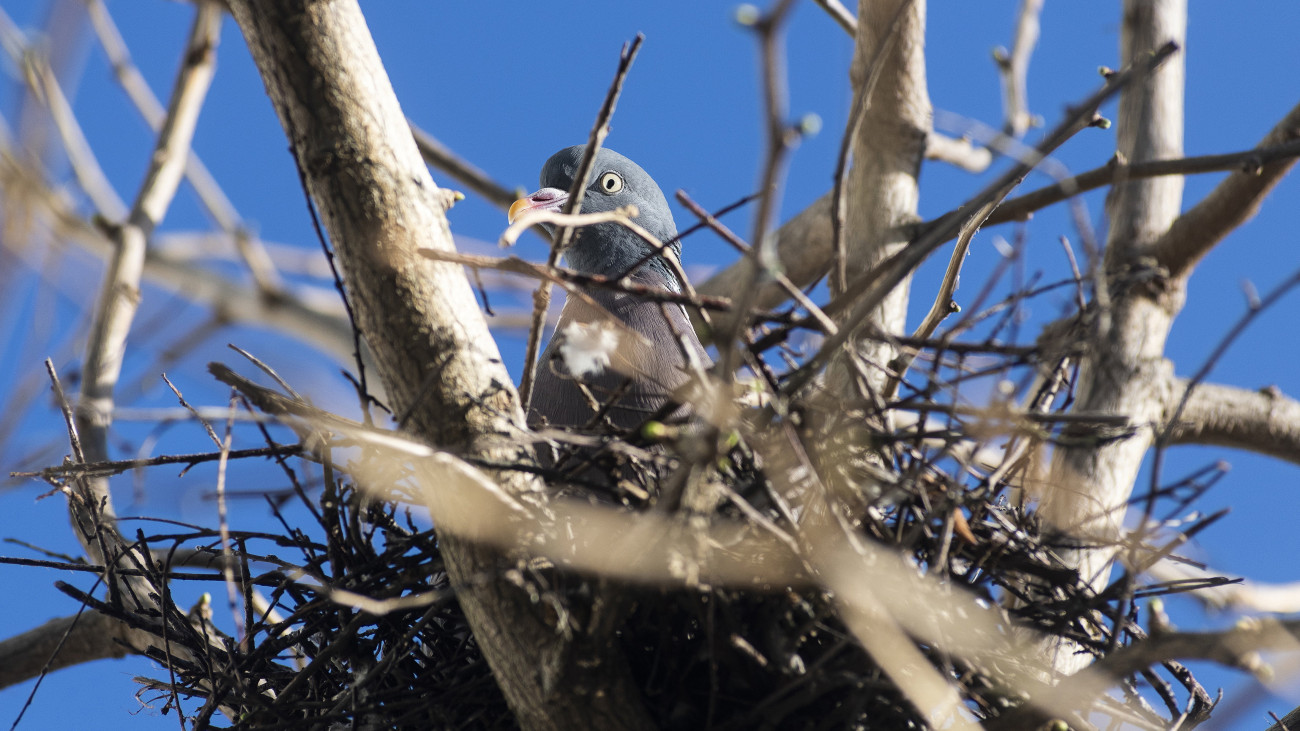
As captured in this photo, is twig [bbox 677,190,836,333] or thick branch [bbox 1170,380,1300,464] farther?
thick branch [bbox 1170,380,1300,464]

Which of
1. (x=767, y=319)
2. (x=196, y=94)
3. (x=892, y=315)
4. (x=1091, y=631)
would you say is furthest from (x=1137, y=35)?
(x=196, y=94)

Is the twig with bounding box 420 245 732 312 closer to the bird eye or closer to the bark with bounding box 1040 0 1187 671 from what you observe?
the bark with bounding box 1040 0 1187 671

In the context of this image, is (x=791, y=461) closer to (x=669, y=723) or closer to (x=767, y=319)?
(x=767, y=319)

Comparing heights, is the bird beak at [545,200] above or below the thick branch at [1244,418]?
above

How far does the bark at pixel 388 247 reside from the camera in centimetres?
192

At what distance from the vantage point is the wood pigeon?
6.98 feet

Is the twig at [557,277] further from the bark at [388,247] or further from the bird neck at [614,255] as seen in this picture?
the bird neck at [614,255]

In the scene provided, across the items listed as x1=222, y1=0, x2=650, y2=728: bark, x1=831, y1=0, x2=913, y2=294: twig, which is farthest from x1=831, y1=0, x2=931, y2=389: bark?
x1=831, y1=0, x2=913, y2=294: twig

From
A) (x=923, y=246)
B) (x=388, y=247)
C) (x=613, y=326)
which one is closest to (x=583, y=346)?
(x=613, y=326)

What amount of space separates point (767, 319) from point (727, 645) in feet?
1.90

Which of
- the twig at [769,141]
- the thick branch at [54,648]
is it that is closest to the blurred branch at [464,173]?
the thick branch at [54,648]

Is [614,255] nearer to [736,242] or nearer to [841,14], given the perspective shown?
[841,14]

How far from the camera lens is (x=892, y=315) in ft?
10.6

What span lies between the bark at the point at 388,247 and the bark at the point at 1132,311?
1.45 meters
